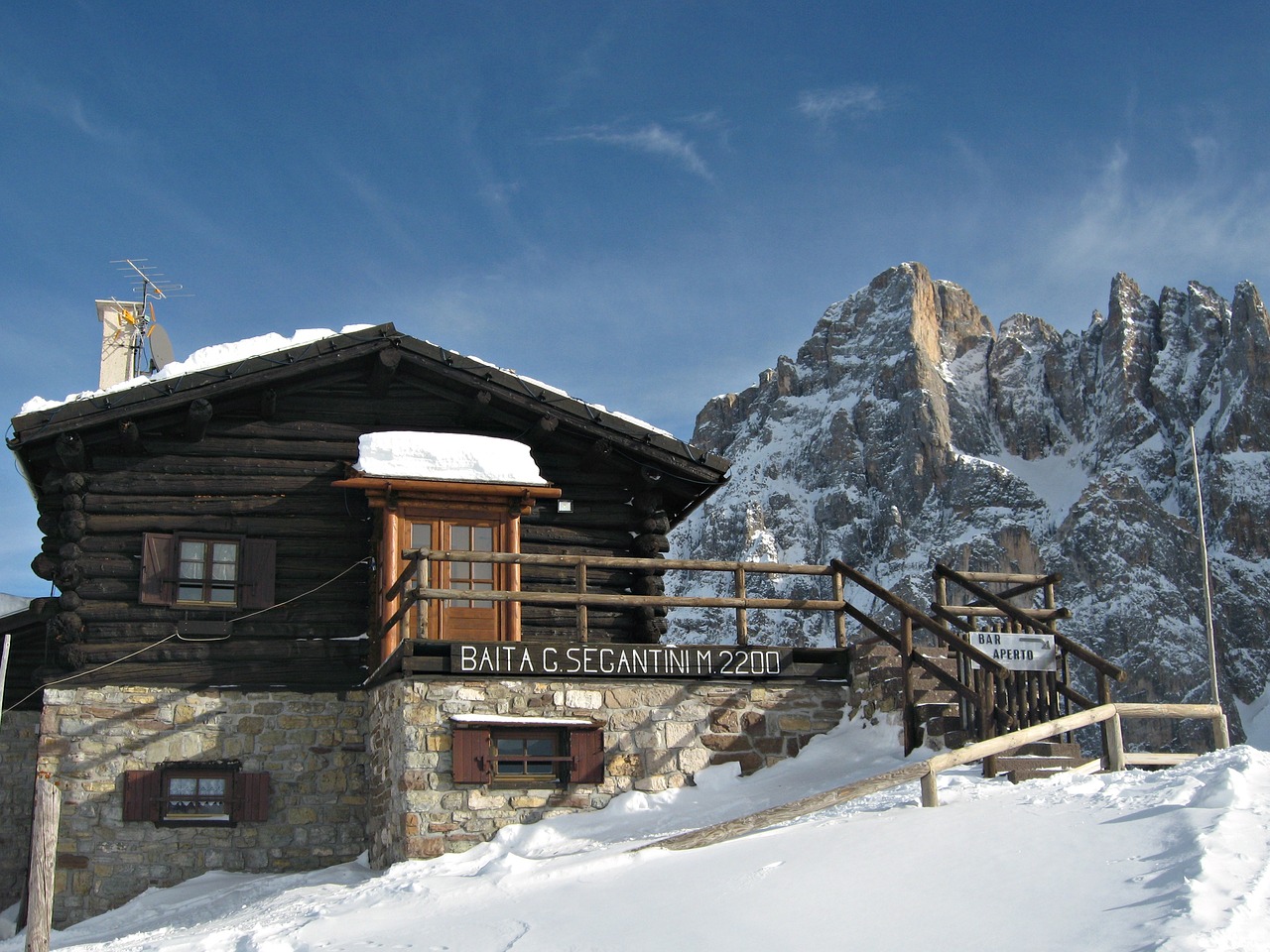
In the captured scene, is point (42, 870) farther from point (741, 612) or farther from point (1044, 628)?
point (1044, 628)

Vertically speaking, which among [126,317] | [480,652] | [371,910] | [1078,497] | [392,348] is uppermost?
[1078,497]

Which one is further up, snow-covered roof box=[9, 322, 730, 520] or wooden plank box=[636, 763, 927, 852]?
snow-covered roof box=[9, 322, 730, 520]

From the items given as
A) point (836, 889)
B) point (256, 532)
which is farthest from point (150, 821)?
point (836, 889)

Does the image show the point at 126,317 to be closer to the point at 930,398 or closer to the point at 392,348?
the point at 392,348

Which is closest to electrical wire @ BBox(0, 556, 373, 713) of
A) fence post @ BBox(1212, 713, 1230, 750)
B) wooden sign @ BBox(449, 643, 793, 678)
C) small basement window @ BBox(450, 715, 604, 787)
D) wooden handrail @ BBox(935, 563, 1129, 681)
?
wooden sign @ BBox(449, 643, 793, 678)

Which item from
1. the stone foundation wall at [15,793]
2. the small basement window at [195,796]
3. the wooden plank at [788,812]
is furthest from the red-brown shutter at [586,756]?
the stone foundation wall at [15,793]

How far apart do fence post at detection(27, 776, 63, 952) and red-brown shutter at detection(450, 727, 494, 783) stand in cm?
364

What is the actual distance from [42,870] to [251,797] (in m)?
4.49

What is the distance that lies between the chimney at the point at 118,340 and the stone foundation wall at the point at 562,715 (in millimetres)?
8285

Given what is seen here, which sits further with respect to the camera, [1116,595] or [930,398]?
[930,398]

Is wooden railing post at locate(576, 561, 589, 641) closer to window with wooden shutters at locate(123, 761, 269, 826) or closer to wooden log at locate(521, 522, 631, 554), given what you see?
wooden log at locate(521, 522, 631, 554)

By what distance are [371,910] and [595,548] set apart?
6726 millimetres

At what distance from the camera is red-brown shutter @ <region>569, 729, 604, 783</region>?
41.6 ft

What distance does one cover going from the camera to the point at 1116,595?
4557 inches
